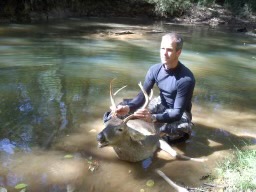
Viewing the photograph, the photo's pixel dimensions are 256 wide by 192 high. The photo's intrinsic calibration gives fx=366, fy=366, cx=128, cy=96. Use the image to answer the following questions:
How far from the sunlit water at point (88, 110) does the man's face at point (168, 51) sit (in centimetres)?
108

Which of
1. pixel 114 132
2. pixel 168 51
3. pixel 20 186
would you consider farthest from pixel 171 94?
pixel 20 186

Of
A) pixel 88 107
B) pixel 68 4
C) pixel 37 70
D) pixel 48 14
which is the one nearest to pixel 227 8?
pixel 68 4

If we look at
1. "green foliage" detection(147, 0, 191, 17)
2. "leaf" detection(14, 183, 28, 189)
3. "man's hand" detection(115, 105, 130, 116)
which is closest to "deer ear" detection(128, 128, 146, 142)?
"man's hand" detection(115, 105, 130, 116)

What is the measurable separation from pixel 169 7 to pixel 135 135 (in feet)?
60.7

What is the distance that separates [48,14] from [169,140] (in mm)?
14669

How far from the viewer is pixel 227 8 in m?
24.3

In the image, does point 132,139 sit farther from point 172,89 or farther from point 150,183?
point 172,89

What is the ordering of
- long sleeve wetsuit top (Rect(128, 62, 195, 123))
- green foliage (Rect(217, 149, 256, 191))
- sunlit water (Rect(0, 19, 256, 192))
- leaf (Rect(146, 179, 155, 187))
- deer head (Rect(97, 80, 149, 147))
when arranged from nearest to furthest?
green foliage (Rect(217, 149, 256, 191))
deer head (Rect(97, 80, 149, 147))
leaf (Rect(146, 179, 155, 187))
sunlit water (Rect(0, 19, 256, 192))
long sleeve wetsuit top (Rect(128, 62, 195, 123))

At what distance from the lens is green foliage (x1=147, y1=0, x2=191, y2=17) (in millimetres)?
21109

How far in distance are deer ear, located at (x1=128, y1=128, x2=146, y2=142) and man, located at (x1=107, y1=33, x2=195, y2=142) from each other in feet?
0.64

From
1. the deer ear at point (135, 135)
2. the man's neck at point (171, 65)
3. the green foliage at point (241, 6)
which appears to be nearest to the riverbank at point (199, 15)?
the green foliage at point (241, 6)

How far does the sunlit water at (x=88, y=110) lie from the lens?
3619 millimetres

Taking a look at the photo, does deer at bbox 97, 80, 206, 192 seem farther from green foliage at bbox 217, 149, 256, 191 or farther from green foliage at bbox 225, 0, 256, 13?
green foliage at bbox 225, 0, 256, 13

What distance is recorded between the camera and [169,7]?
2130cm
